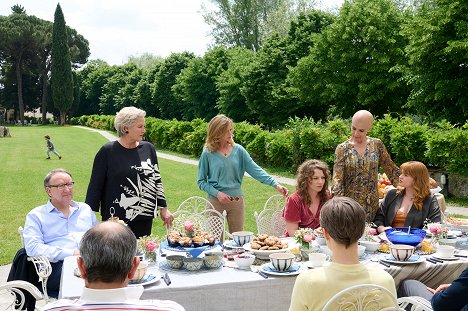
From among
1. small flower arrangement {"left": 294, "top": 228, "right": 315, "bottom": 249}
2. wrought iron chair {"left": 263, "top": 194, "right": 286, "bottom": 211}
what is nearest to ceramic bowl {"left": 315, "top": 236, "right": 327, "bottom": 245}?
small flower arrangement {"left": 294, "top": 228, "right": 315, "bottom": 249}

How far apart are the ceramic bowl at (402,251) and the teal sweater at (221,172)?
2.11 metres

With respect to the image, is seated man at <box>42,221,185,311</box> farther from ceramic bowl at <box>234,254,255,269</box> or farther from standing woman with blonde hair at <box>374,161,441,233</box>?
standing woman with blonde hair at <box>374,161,441,233</box>

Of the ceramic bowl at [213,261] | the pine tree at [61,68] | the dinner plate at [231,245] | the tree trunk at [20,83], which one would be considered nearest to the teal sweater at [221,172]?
the dinner plate at [231,245]

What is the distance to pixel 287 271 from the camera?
11.8 ft

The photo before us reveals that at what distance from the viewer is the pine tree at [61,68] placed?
212ft

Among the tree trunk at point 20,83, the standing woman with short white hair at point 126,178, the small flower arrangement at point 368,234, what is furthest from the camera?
the tree trunk at point 20,83

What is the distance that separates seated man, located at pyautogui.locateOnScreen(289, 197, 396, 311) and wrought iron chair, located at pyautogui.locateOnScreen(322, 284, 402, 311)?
33 millimetres

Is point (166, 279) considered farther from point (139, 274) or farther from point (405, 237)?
point (405, 237)

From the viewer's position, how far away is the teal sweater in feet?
18.6

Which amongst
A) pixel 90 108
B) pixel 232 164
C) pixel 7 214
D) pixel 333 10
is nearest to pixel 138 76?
pixel 90 108

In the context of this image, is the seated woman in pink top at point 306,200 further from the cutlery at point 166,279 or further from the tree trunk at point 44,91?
the tree trunk at point 44,91

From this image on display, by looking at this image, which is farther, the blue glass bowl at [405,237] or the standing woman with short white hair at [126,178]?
the standing woman with short white hair at [126,178]

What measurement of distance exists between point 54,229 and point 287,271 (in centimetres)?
202

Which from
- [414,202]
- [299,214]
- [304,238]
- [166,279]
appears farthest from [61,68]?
[166,279]
